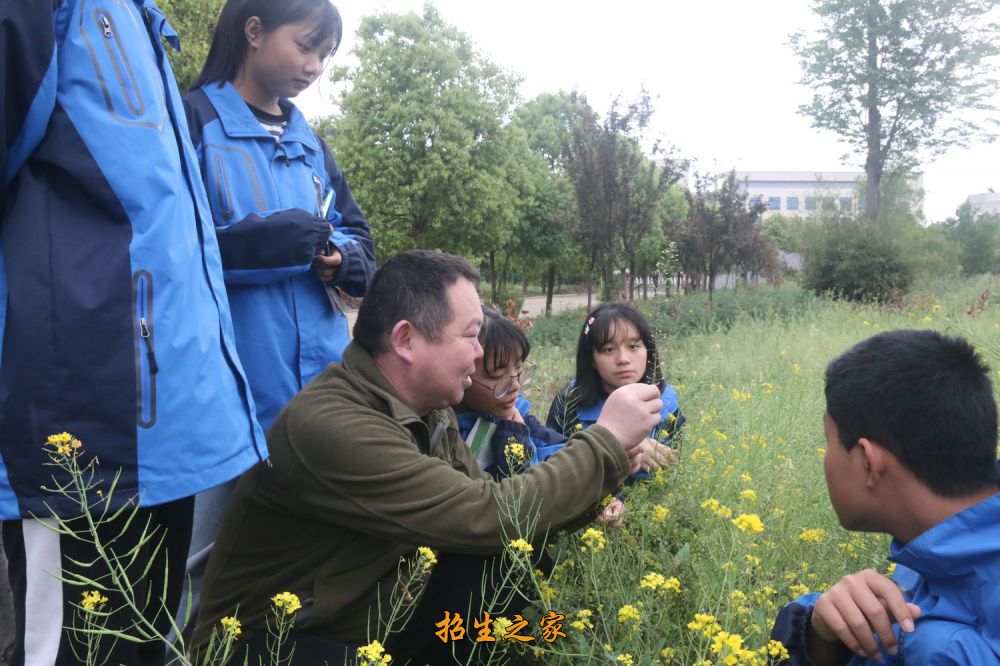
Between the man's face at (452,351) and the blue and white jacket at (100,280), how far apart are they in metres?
0.49

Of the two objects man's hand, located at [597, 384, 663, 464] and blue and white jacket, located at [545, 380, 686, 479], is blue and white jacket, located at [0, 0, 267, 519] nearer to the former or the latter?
man's hand, located at [597, 384, 663, 464]

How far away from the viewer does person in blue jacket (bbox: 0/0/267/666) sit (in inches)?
58.0

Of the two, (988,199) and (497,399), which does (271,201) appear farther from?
(988,199)

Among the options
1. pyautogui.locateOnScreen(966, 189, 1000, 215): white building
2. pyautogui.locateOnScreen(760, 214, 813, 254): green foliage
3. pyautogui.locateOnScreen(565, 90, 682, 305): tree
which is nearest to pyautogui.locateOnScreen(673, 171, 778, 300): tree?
pyautogui.locateOnScreen(760, 214, 813, 254): green foliage

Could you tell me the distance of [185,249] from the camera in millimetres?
1665

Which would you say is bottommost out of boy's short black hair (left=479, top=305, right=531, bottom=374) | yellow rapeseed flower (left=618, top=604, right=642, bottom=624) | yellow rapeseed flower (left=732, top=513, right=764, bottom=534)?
yellow rapeseed flower (left=618, top=604, right=642, bottom=624)

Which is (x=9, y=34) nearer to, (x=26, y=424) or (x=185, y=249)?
(x=185, y=249)

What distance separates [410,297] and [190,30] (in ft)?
17.0

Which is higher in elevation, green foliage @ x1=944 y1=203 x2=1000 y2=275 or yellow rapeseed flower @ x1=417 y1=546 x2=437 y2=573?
green foliage @ x1=944 y1=203 x2=1000 y2=275

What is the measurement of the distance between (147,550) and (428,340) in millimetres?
816

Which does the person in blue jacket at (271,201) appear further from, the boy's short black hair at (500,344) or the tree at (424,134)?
the tree at (424,134)

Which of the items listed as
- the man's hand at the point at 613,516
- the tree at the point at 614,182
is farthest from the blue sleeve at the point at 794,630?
the tree at the point at 614,182

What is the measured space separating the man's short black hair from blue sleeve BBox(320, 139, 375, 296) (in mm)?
313

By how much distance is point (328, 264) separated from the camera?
2391 millimetres
